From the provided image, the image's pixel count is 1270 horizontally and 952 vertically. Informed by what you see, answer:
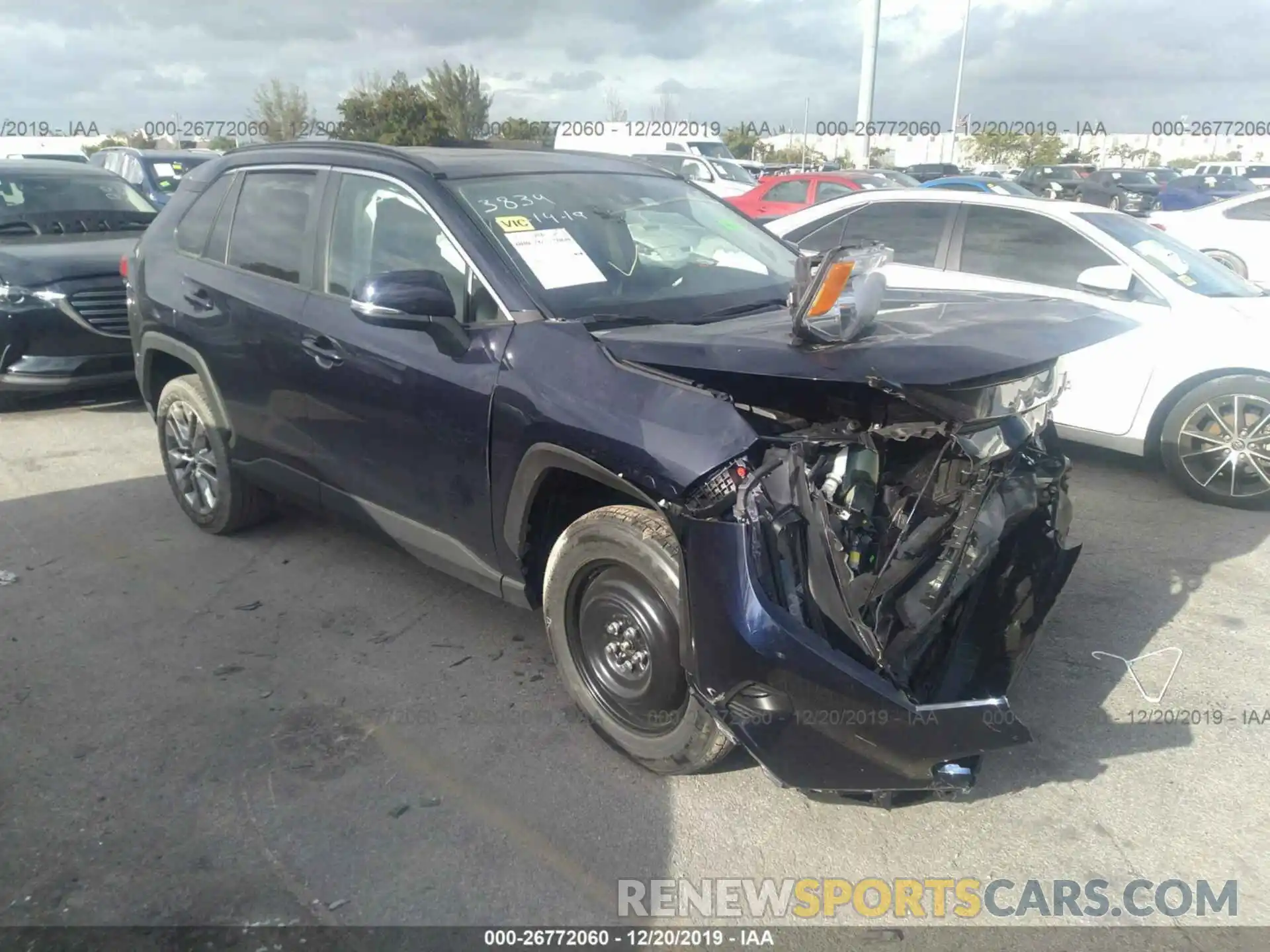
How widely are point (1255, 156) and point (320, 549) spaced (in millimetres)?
60686

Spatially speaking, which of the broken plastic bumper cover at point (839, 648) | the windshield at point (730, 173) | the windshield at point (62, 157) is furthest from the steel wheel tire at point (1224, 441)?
the windshield at point (730, 173)

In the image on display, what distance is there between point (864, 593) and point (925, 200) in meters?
4.87

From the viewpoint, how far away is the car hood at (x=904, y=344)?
8.67 ft

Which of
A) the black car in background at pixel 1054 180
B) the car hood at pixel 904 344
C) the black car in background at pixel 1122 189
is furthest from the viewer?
the black car in background at pixel 1054 180

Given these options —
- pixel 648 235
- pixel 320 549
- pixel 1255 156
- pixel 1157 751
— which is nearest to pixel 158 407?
pixel 320 549

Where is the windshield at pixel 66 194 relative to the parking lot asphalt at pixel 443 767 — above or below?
above

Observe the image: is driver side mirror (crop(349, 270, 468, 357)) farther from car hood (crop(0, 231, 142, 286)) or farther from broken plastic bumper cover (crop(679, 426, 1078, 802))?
car hood (crop(0, 231, 142, 286))

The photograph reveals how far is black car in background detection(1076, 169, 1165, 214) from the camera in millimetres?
21062

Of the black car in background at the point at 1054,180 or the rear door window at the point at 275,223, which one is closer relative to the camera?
the rear door window at the point at 275,223

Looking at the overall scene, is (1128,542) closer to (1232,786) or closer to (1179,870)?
(1232,786)

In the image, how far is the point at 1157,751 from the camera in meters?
3.34

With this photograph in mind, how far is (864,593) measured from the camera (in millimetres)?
2736

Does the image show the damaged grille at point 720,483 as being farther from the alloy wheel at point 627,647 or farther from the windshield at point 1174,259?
the windshield at point 1174,259

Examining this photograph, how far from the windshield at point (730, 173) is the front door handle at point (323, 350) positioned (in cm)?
1701
